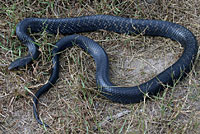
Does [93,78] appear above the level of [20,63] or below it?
below

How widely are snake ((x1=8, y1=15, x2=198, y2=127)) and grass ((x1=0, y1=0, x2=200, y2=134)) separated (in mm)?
107

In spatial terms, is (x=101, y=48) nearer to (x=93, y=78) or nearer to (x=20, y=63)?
(x=93, y=78)

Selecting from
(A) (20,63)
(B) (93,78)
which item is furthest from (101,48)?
(A) (20,63)

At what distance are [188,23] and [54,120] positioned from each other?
3.11 m

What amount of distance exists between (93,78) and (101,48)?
59 cm

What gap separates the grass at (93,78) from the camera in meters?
3.98

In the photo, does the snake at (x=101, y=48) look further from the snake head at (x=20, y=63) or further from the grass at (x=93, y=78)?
the grass at (x=93, y=78)

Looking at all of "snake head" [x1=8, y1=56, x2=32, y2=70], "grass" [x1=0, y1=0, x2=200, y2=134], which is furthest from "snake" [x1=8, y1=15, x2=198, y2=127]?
"grass" [x1=0, y1=0, x2=200, y2=134]

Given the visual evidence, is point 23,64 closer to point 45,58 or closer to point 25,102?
point 45,58

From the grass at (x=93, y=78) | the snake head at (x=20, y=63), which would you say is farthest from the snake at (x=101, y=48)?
the grass at (x=93, y=78)

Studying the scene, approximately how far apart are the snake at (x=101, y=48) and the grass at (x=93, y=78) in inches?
4.2

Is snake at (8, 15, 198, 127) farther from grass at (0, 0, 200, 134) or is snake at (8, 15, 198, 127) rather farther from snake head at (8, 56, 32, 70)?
grass at (0, 0, 200, 134)

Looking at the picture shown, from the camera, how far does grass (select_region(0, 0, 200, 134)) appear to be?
3984 mm

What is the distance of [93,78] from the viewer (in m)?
4.70
